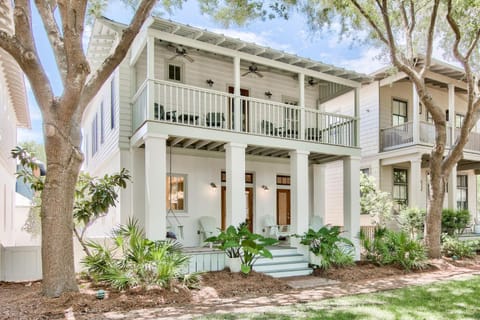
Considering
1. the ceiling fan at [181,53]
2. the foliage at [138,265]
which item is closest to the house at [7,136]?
the foliage at [138,265]

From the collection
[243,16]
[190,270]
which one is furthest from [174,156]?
[243,16]

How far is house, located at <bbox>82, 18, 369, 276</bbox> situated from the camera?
954cm

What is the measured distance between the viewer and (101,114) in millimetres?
14430

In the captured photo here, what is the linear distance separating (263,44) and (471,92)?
21.8ft

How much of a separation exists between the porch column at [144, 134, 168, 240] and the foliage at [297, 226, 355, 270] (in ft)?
13.7

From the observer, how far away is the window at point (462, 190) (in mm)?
19891

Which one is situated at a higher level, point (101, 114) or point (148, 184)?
point (101, 114)

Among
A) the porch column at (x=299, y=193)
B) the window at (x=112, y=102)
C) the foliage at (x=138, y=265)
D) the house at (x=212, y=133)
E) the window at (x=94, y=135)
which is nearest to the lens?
the foliage at (x=138, y=265)

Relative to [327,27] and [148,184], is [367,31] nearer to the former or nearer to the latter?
[327,27]

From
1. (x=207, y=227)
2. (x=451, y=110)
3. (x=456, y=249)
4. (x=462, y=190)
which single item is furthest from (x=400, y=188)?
(x=207, y=227)

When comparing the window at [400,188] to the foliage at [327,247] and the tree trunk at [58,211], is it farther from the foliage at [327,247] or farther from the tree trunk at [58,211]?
the tree trunk at [58,211]

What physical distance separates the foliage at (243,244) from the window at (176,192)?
2765 mm

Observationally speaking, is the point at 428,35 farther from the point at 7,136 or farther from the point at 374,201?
the point at 7,136

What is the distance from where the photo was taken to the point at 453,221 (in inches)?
575
